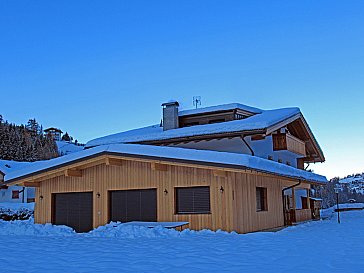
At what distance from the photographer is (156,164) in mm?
14125

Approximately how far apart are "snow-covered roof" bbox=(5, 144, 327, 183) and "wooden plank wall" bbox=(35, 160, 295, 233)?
0.70m

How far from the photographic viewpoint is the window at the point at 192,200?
13.5 metres

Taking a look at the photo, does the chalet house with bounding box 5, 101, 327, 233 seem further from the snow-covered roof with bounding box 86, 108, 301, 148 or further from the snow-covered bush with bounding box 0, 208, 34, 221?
the snow-covered bush with bounding box 0, 208, 34, 221

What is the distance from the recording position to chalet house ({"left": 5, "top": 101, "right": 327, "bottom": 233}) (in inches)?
519

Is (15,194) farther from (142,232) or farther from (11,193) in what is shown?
(142,232)

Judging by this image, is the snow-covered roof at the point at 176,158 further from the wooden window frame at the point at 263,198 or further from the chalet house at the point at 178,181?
the wooden window frame at the point at 263,198

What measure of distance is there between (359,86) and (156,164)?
1019 cm

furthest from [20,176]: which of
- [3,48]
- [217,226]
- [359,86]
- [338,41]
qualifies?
[359,86]

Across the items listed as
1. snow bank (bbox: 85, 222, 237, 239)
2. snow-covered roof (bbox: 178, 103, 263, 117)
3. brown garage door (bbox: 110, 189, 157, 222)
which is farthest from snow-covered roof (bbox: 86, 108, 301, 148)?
snow bank (bbox: 85, 222, 237, 239)

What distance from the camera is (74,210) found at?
16.2m

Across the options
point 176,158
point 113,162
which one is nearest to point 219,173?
point 176,158

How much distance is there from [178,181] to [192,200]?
2.69ft

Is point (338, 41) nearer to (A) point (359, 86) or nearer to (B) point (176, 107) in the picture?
(A) point (359, 86)

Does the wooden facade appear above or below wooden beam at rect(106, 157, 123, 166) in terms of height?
below
